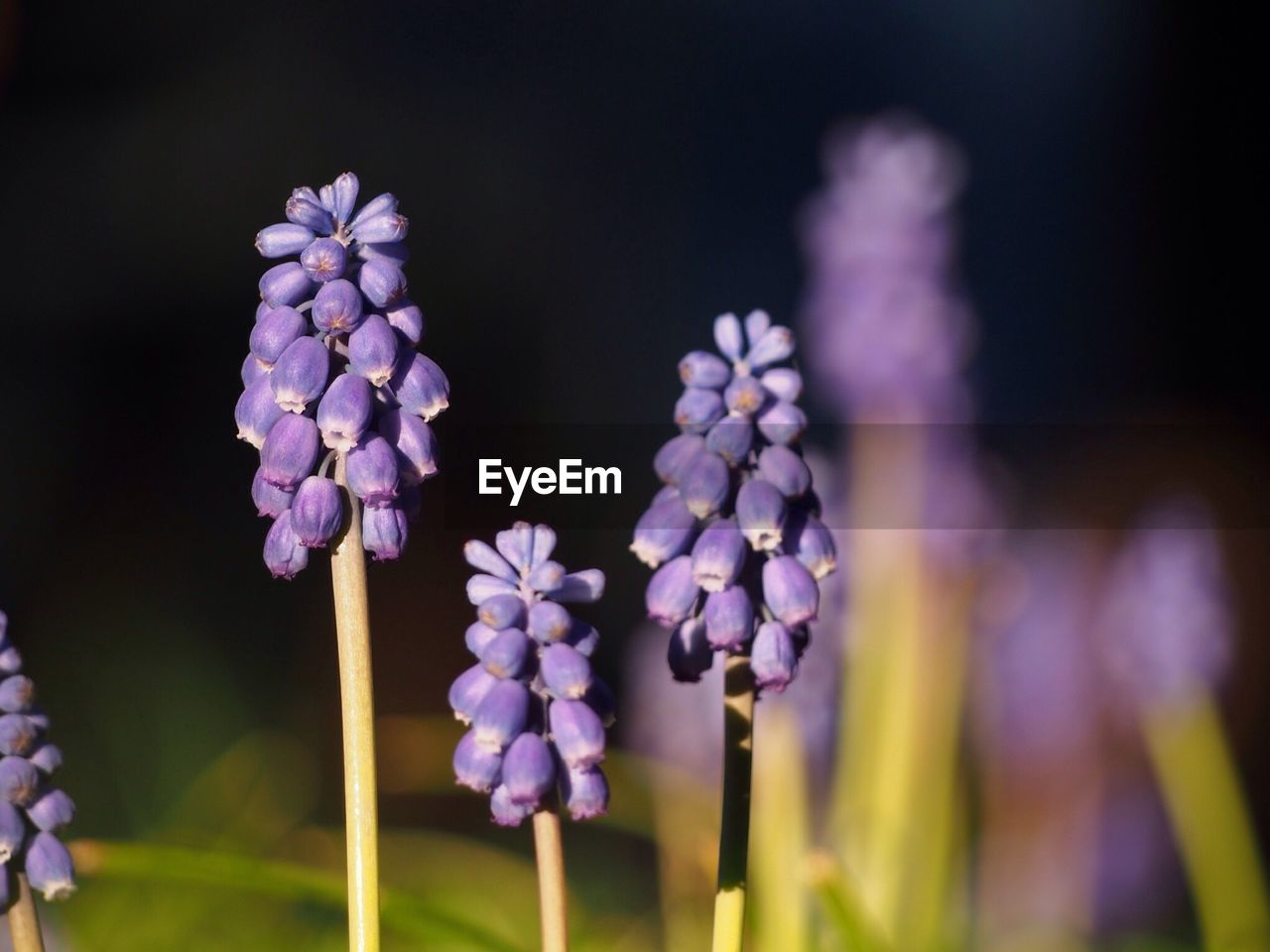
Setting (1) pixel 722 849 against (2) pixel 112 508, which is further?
(2) pixel 112 508

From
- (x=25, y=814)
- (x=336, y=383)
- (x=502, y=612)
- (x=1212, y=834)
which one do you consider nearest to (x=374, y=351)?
(x=336, y=383)

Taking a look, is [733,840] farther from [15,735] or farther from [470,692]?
[15,735]

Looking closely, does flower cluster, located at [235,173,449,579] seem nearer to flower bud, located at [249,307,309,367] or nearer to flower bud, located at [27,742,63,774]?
flower bud, located at [249,307,309,367]

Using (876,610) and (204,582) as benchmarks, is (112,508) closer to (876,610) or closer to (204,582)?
(204,582)

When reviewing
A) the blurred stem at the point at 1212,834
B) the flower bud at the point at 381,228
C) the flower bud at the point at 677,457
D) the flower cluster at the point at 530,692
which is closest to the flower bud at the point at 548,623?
the flower cluster at the point at 530,692

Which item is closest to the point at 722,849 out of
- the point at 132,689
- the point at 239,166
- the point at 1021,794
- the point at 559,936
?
the point at 559,936
